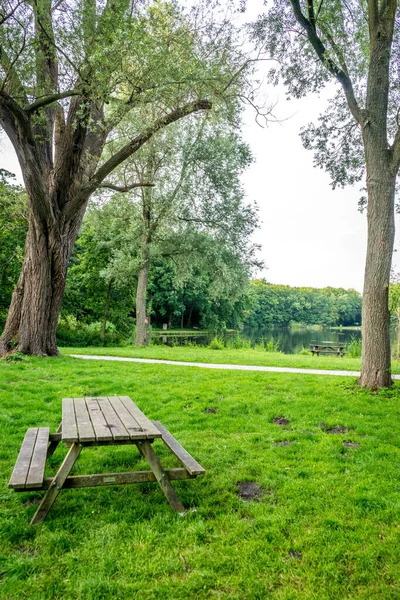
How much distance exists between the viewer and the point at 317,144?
34.9 feet

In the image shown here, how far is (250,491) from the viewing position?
3.79m

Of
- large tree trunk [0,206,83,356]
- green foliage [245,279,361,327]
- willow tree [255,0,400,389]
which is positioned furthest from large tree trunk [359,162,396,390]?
green foliage [245,279,361,327]

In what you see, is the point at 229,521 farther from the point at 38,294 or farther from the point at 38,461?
the point at 38,294

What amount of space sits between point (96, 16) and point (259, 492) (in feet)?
28.0

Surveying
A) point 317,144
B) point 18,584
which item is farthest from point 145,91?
point 18,584

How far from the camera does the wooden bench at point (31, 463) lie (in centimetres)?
290

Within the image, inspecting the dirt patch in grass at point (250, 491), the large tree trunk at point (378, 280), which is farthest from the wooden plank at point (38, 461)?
the large tree trunk at point (378, 280)

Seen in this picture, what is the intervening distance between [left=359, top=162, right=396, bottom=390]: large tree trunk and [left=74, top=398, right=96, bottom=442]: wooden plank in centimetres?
574

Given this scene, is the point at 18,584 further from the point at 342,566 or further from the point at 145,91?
the point at 145,91

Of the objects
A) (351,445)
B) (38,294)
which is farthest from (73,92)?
(351,445)

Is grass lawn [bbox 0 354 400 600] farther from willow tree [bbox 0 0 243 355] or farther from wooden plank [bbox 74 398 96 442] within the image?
willow tree [bbox 0 0 243 355]

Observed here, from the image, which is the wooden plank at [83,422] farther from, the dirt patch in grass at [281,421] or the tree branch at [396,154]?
the tree branch at [396,154]

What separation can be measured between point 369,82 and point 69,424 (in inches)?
339

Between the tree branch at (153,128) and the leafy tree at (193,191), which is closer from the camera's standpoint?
the tree branch at (153,128)
